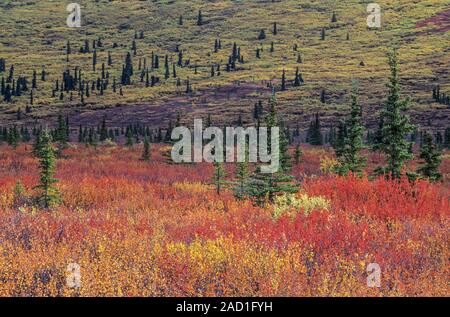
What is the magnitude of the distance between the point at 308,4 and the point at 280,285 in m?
132

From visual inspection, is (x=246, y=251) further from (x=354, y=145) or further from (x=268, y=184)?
(x=354, y=145)

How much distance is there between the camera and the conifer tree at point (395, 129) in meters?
13.2

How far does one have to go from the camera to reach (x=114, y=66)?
96000 millimetres

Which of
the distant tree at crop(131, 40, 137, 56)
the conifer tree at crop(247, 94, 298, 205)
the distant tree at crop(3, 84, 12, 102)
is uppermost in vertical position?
the distant tree at crop(131, 40, 137, 56)

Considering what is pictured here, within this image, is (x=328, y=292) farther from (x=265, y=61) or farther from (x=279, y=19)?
(x=279, y=19)

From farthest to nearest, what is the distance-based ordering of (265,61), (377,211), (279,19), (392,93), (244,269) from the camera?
(279,19)
(265,61)
(392,93)
(377,211)
(244,269)

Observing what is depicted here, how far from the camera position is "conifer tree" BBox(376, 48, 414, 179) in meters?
13.2

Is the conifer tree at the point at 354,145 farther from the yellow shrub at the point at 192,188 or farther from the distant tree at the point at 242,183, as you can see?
the yellow shrub at the point at 192,188

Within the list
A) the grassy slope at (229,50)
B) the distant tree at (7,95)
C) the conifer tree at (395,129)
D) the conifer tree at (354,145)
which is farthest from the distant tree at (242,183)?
the distant tree at (7,95)

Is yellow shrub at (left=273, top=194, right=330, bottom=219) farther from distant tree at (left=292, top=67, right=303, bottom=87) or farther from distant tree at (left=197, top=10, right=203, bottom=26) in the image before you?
distant tree at (left=197, top=10, right=203, bottom=26)

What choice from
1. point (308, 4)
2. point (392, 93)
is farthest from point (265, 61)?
point (392, 93)

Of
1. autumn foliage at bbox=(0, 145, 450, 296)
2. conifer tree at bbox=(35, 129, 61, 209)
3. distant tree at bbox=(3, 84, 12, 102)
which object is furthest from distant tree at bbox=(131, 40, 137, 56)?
autumn foliage at bbox=(0, 145, 450, 296)

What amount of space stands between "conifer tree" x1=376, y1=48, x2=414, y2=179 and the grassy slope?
4526 centimetres

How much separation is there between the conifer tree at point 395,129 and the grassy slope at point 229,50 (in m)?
45.3
